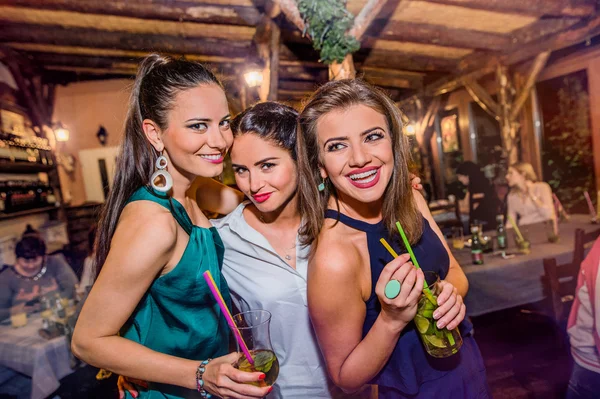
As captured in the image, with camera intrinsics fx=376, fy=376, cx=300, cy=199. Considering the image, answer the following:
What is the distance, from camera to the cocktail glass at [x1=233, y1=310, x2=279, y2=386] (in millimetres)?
1198

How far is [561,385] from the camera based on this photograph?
277 centimetres

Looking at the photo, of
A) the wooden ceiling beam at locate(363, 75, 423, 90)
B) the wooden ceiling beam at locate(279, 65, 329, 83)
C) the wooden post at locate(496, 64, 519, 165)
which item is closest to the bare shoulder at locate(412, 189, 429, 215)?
the wooden ceiling beam at locate(279, 65, 329, 83)

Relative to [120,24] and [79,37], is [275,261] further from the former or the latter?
[79,37]

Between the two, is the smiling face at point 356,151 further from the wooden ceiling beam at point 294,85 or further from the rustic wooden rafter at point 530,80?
the wooden ceiling beam at point 294,85

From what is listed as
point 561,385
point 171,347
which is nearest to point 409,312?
point 171,347

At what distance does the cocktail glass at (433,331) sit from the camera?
120cm

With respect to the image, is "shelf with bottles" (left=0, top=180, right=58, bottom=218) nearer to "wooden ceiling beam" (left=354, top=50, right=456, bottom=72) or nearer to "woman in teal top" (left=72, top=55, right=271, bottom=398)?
"woman in teal top" (left=72, top=55, right=271, bottom=398)

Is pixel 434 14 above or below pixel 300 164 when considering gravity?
above

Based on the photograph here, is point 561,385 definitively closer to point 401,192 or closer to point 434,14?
point 401,192

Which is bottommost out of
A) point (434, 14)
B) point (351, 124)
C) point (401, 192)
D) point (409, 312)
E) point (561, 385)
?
point (561, 385)

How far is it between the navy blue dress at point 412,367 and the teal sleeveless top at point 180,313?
563 mm

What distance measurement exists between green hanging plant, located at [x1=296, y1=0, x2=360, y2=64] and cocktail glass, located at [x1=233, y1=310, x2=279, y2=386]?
3.34 metres

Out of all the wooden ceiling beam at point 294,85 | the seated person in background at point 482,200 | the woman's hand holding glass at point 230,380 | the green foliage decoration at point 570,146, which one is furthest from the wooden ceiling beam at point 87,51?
the green foliage decoration at point 570,146

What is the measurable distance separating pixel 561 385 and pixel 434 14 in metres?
5.46
